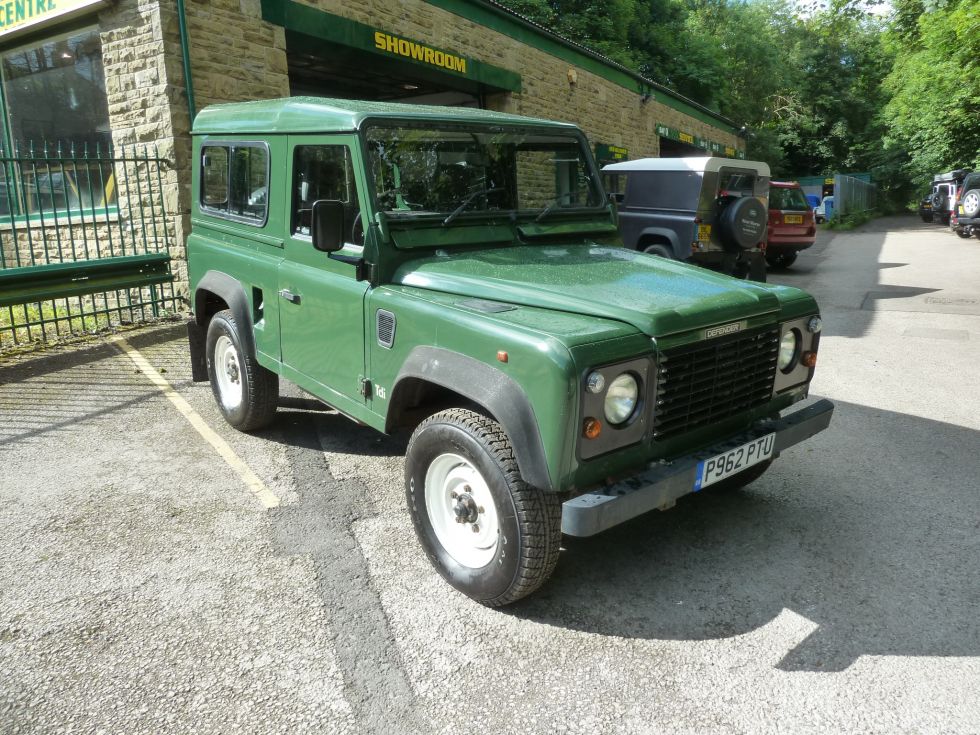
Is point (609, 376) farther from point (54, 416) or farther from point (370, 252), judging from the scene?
point (54, 416)

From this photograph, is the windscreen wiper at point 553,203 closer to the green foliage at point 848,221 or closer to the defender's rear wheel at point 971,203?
the defender's rear wheel at point 971,203

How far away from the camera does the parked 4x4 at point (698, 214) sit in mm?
10719

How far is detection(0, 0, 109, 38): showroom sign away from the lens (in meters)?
9.16

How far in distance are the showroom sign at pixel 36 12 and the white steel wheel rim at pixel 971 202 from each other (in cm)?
2184

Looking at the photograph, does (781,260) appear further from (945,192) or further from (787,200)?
(945,192)

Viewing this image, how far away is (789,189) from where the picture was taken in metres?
15.3

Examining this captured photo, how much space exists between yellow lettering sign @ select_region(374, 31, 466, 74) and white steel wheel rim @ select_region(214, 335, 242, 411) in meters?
7.69

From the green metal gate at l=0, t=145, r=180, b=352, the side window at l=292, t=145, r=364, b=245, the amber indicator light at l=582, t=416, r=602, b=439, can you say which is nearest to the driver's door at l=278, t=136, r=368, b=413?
the side window at l=292, t=145, r=364, b=245

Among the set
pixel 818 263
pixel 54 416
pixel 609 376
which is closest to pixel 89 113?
pixel 54 416

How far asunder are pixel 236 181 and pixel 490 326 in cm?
270

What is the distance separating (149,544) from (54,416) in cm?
273

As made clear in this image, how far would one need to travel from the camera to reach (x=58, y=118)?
34.4 feet

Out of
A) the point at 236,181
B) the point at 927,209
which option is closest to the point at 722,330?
the point at 236,181

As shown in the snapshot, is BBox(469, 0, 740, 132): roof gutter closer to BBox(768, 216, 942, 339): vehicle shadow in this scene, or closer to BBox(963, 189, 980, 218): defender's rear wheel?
BBox(768, 216, 942, 339): vehicle shadow
